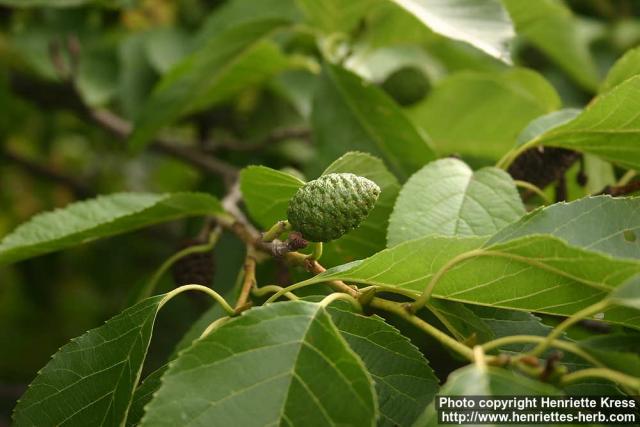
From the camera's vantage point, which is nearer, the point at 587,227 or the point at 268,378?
the point at 268,378

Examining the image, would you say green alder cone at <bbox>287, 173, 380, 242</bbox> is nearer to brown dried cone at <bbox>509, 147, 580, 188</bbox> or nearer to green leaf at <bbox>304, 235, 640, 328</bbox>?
green leaf at <bbox>304, 235, 640, 328</bbox>

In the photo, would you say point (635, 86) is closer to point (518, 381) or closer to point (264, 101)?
point (518, 381)

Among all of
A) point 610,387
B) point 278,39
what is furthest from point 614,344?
point 278,39

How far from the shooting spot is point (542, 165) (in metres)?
1.46

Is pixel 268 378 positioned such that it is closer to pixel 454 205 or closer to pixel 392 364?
pixel 392 364

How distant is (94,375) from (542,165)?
0.91m

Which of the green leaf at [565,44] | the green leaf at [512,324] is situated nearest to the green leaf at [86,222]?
the green leaf at [512,324]

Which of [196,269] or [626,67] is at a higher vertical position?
[626,67]

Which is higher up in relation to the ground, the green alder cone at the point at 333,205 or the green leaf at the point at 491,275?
the green alder cone at the point at 333,205

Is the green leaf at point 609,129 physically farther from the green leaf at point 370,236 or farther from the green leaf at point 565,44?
the green leaf at point 565,44

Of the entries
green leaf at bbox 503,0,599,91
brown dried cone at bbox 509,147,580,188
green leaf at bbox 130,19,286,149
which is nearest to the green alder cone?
brown dried cone at bbox 509,147,580,188

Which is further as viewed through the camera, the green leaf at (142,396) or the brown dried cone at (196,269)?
the brown dried cone at (196,269)

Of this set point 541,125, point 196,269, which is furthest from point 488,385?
point 196,269

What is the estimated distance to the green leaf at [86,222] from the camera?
1360 millimetres
